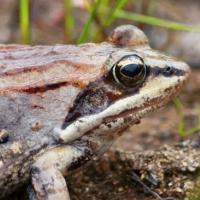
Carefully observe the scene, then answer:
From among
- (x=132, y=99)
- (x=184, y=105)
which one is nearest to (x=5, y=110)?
(x=132, y=99)

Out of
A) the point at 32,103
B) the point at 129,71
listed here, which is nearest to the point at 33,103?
the point at 32,103

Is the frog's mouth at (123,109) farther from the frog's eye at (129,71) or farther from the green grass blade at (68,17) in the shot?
the green grass blade at (68,17)

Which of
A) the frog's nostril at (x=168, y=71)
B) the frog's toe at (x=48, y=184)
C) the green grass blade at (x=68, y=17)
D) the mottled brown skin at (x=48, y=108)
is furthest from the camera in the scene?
the green grass blade at (x=68, y=17)

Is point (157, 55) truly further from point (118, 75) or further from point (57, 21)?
point (57, 21)

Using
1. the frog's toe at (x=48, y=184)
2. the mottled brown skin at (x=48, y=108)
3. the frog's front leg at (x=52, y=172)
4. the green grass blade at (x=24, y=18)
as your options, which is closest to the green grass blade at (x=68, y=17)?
the green grass blade at (x=24, y=18)

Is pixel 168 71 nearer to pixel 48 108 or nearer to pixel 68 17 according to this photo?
pixel 48 108

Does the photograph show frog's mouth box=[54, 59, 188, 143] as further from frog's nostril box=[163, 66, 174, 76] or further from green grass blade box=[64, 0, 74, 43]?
green grass blade box=[64, 0, 74, 43]
